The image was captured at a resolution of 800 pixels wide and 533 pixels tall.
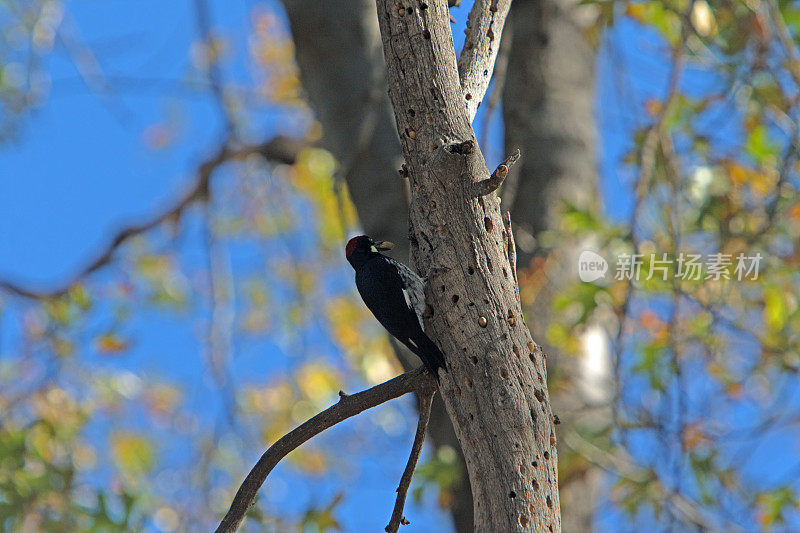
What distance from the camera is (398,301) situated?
2543 millimetres

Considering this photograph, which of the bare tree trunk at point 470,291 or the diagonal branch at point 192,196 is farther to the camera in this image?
the diagonal branch at point 192,196

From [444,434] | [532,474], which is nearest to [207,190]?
[444,434]


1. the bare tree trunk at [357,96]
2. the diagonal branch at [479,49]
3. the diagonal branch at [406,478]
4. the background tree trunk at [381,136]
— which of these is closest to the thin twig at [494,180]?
the diagonal branch at [479,49]

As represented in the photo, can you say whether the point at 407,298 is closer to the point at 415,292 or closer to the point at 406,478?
the point at 415,292

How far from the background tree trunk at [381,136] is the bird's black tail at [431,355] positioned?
1528mm

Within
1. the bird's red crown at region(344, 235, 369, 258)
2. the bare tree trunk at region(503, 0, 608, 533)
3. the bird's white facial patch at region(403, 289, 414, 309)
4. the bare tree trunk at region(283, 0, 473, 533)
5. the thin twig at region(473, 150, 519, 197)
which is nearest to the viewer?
the thin twig at region(473, 150, 519, 197)

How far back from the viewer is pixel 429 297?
227cm

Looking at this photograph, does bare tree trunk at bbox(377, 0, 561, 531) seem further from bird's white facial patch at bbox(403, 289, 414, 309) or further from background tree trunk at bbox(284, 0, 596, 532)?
background tree trunk at bbox(284, 0, 596, 532)

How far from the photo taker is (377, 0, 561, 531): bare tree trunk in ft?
6.70

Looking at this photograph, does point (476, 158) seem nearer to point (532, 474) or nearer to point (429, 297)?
point (429, 297)

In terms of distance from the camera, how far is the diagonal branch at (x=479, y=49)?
257 centimetres

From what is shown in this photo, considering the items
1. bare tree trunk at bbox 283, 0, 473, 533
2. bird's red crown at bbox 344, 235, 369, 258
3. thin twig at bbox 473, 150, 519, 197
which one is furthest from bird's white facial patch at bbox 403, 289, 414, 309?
bare tree trunk at bbox 283, 0, 473, 533

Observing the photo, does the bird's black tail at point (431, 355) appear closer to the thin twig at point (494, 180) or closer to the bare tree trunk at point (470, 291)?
the bare tree trunk at point (470, 291)

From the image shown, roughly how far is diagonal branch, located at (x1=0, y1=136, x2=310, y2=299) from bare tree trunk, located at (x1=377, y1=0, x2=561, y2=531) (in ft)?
9.69
